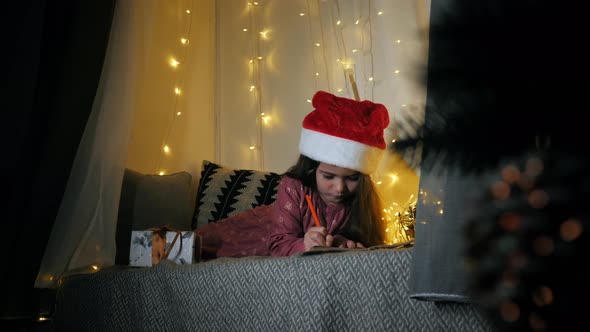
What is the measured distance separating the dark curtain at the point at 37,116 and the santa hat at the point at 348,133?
675mm

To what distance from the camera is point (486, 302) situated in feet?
1.01

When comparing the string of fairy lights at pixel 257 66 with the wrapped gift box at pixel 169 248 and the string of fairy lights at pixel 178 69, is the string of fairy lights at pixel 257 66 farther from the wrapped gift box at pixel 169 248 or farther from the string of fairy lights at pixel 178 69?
the wrapped gift box at pixel 169 248

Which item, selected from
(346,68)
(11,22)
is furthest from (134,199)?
(346,68)

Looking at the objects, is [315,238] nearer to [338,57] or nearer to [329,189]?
[329,189]

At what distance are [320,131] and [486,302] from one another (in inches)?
44.4

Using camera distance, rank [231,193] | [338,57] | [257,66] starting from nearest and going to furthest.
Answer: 1. [231,193]
2. [338,57]
3. [257,66]

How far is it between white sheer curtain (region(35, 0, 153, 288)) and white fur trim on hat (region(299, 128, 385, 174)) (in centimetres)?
56

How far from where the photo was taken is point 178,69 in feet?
7.17

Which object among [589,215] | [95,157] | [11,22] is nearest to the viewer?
[589,215]

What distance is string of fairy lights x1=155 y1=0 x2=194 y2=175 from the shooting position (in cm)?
210

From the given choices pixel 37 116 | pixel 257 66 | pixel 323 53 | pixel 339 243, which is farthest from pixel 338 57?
pixel 37 116

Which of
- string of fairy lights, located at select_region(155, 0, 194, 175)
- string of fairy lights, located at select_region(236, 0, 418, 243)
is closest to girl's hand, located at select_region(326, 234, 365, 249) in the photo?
string of fairy lights, located at select_region(236, 0, 418, 243)

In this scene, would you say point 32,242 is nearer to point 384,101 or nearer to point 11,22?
point 11,22

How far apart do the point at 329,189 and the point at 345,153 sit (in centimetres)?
17
